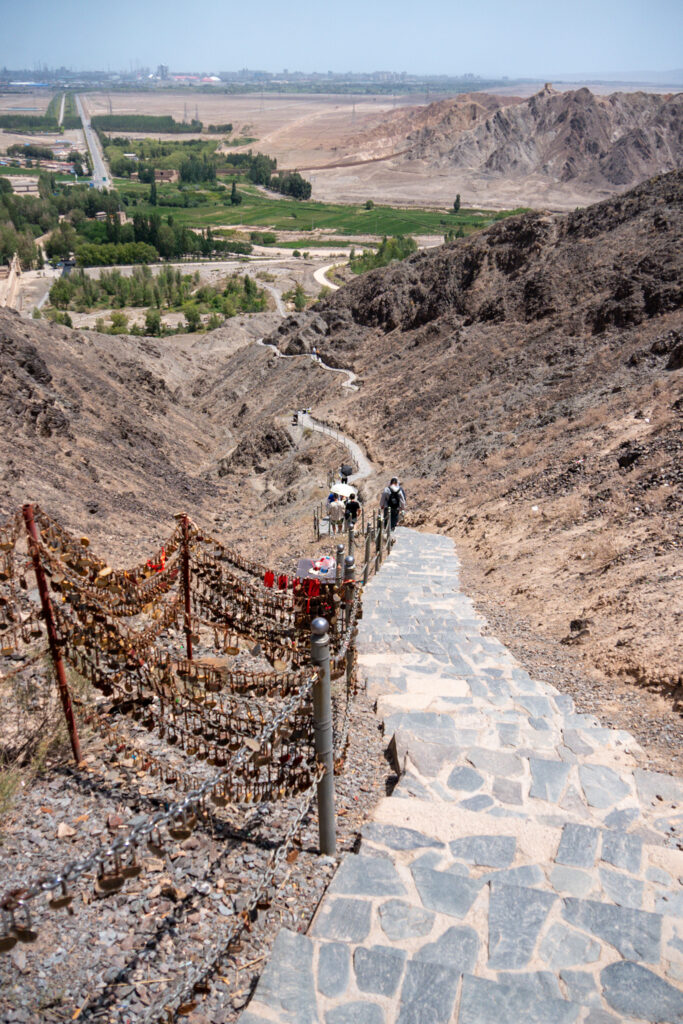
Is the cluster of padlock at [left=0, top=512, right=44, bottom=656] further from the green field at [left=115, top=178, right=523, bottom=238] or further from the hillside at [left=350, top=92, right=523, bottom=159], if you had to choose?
the hillside at [left=350, top=92, right=523, bottom=159]

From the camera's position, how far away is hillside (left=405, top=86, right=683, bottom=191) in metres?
140

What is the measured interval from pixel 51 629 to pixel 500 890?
456 centimetres

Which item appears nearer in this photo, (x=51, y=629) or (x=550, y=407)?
(x=51, y=629)

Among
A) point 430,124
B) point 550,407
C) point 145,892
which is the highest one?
point 430,124

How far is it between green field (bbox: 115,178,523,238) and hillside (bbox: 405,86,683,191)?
32832 millimetres

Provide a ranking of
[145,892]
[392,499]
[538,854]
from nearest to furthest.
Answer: [538,854] → [145,892] → [392,499]

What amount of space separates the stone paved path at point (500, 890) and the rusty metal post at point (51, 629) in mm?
3076

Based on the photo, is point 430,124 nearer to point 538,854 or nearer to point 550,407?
point 550,407

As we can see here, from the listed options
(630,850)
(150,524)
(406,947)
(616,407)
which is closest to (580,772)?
(630,850)

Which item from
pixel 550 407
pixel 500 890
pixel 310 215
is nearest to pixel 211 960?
pixel 500 890

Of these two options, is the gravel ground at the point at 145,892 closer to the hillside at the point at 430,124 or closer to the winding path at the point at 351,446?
the winding path at the point at 351,446

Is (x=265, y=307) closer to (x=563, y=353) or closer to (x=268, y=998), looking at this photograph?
(x=563, y=353)

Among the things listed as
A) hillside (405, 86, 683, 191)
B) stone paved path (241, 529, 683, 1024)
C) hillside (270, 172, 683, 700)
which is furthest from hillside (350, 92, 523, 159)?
stone paved path (241, 529, 683, 1024)

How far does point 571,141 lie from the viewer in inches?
5920
